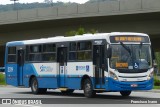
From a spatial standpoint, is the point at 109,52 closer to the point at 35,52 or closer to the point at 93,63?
the point at 93,63

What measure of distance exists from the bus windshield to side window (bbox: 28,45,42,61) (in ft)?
21.3

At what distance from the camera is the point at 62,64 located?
25625 millimetres

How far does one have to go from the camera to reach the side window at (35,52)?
2766cm

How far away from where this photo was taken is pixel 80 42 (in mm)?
24266

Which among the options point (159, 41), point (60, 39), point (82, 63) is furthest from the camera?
point (159, 41)

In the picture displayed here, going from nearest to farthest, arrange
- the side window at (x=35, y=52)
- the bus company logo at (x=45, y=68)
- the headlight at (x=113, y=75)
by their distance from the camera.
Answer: the headlight at (x=113, y=75), the bus company logo at (x=45, y=68), the side window at (x=35, y=52)

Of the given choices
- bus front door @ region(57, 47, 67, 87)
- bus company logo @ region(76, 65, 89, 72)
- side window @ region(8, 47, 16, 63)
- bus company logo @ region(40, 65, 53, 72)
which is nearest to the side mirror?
bus company logo @ region(76, 65, 89, 72)

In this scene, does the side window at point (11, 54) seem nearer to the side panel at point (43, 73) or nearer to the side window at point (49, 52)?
the side panel at point (43, 73)

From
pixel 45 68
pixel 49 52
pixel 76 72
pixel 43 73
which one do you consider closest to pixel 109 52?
pixel 76 72

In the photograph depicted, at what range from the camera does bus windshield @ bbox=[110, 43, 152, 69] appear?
2217 cm

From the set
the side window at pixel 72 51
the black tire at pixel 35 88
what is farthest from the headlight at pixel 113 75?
the black tire at pixel 35 88

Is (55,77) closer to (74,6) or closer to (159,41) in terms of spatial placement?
(74,6)

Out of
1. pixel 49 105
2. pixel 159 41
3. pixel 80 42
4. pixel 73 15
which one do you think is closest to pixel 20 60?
pixel 80 42

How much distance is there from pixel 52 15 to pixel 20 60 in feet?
66.9
